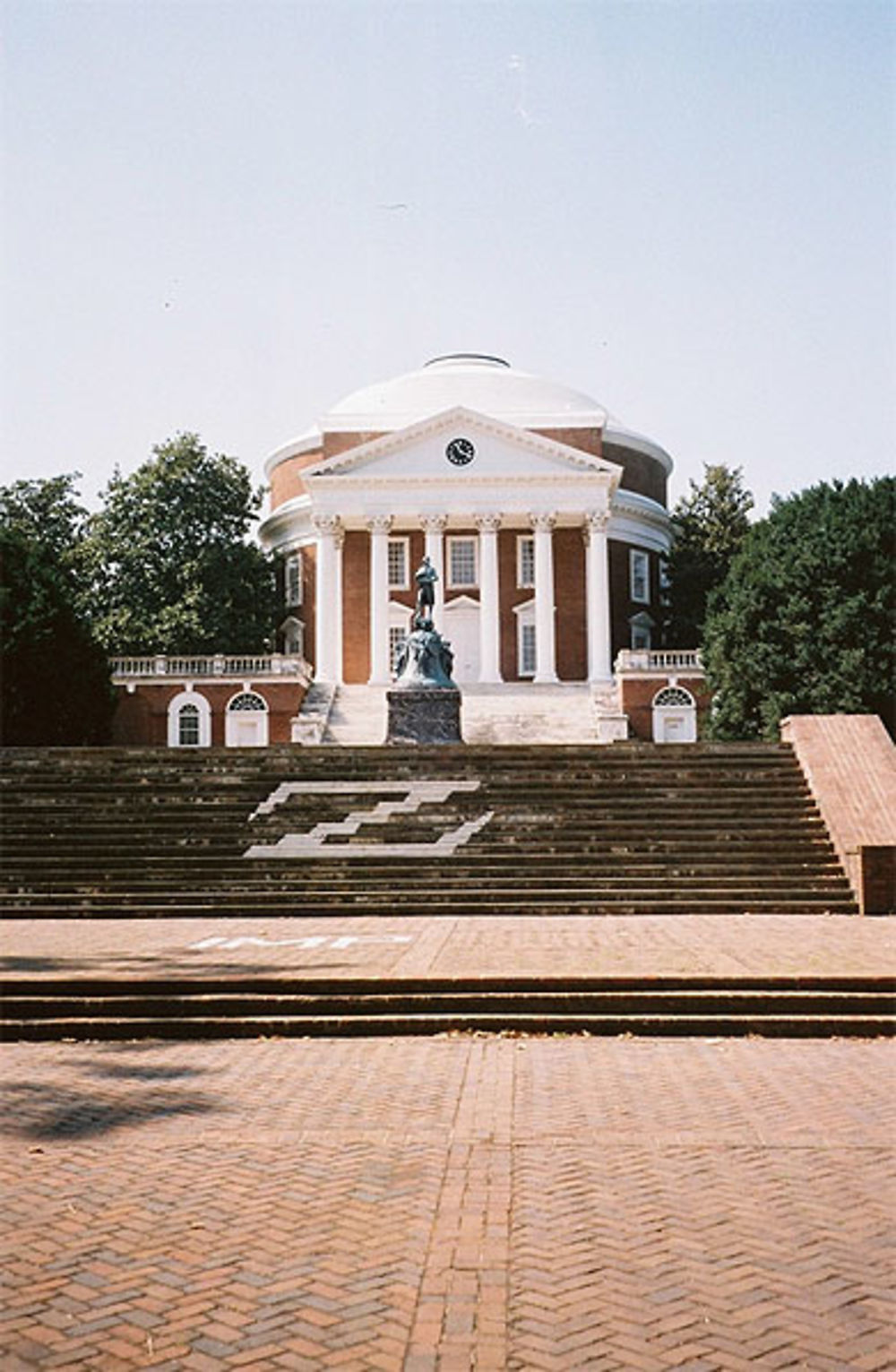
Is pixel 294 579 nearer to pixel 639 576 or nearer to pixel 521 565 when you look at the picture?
pixel 521 565

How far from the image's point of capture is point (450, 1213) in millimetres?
5762

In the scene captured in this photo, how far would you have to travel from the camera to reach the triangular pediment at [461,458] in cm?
A: 5222

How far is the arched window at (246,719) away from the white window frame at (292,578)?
13.1 m

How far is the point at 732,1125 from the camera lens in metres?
7.25

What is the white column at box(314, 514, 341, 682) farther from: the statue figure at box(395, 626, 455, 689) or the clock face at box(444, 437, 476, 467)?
the statue figure at box(395, 626, 455, 689)

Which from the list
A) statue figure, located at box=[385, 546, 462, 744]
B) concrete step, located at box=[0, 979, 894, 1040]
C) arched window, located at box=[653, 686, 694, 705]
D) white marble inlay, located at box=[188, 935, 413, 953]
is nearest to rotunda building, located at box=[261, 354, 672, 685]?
arched window, located at box=[653, 686, 694, 705]

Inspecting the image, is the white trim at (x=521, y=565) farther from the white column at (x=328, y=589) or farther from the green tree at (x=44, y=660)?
the green tree at (x=44, y=660)

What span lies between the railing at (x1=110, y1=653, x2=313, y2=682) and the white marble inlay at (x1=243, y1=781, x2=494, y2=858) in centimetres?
2439

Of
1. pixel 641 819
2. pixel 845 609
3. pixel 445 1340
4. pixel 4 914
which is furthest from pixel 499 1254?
pixel 845 609

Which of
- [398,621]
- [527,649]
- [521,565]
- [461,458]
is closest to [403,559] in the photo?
[398,621]

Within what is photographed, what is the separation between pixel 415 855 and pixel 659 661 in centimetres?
2974

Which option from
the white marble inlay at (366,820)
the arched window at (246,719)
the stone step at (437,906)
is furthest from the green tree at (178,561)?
the stone step at (437,906)

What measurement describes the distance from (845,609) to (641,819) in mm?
18423

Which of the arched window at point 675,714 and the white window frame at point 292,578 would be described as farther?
the white window frame at point 292,578
